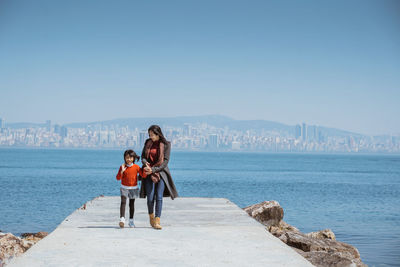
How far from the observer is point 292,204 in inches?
1698

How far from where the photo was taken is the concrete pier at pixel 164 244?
7.71m

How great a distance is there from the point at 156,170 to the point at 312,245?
418 centimetres

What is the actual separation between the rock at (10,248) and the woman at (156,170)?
2879mm

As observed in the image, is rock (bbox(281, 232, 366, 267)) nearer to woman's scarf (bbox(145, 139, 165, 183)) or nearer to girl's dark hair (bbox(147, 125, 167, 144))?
woman's scarf (bbox(145, 139, 165, 183))

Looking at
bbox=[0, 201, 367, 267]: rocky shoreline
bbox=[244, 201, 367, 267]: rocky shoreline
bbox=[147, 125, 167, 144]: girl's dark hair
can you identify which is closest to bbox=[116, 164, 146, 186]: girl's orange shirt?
bbox=[147, 125, 167, 144]: girl's dark hair

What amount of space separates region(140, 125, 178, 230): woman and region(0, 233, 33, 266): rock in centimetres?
288

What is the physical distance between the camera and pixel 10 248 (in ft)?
37.4

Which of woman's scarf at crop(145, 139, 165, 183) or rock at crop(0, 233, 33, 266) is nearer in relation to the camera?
woman's scarf at crop(145, 139, 165, 183)

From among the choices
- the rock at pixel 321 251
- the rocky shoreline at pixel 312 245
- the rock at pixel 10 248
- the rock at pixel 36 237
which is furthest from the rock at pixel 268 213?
the rock at pixel 10 248

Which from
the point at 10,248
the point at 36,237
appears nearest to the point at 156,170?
the point at 10,248

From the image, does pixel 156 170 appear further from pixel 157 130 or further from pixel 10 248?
pixel 10 248

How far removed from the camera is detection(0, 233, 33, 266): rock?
1113 cm

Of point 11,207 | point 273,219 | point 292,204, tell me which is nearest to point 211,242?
point 273,219

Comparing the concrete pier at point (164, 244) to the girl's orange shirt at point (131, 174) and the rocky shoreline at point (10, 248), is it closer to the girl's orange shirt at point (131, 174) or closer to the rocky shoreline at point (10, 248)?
the girl's orange shirt at point (131, 174)
